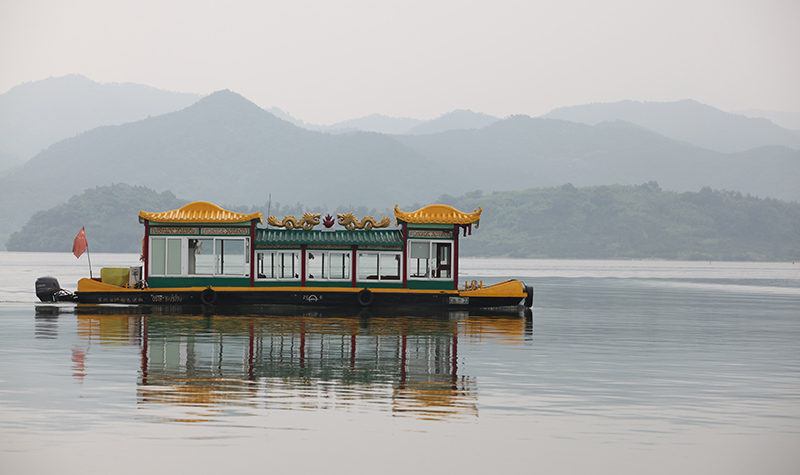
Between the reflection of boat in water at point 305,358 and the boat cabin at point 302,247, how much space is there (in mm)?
4396

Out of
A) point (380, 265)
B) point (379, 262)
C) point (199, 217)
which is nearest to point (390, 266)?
point (380, 265)

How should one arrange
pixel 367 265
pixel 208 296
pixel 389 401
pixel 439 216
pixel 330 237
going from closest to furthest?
pixel 389 401 < pixel 208 296 < pixel 439 216 < pixel 330 237 < pixel 367 265

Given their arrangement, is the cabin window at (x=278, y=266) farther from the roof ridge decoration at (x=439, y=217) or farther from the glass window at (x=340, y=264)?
the roof ridge decoration at (x=439, y=217)

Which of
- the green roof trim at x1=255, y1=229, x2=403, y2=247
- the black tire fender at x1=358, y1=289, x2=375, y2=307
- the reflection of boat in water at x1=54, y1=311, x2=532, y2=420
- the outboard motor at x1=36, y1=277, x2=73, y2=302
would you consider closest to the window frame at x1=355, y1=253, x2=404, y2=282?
the green roof trim at x1=255, y1=229, x2=403, y2=247

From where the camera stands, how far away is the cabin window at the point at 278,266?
1740 inches

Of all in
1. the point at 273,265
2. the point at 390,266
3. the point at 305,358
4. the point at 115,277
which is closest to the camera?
the point at 305,358

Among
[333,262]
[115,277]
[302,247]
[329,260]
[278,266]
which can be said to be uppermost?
[302,247]

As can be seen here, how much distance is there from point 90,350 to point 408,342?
1000 centimetres

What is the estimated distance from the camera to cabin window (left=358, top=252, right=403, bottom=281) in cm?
4359

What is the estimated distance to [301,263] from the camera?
4369 centimetres

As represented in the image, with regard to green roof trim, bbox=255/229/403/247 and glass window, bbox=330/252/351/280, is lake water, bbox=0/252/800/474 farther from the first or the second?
glass window, bbox=330/252/351/280

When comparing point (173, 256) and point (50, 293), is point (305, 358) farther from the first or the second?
point (50, 293)

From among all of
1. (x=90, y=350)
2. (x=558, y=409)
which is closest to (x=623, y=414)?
(x=558, y=409)

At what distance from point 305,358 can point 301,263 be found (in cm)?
2017
